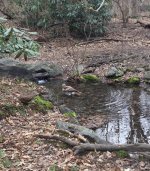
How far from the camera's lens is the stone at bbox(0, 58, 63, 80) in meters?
14.4

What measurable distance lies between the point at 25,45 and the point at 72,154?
2215 millimetres

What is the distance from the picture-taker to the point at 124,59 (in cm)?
1656

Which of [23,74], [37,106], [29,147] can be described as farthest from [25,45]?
[23,74]

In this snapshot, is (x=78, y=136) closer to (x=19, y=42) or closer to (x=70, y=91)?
(x=19, y=42)

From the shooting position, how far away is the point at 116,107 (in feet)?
36.1

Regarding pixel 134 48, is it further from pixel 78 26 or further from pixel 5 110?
pixel 5 110

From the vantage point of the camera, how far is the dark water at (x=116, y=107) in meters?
8.80

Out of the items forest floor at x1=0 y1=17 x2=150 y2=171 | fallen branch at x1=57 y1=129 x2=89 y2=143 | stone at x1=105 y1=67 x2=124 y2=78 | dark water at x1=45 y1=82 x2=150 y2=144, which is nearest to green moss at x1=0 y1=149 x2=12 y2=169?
forest floor at x1=0 y1=17 x2=150 y2=171

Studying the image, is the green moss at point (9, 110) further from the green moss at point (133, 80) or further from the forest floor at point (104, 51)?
the forest floor at point (104, 51)

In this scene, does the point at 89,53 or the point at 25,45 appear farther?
the point at 89,53

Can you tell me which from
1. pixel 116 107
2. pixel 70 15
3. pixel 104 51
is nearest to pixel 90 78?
pixel 116 107

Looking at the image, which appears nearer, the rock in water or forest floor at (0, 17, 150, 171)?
forest floor at (0, 17, 150, 171)

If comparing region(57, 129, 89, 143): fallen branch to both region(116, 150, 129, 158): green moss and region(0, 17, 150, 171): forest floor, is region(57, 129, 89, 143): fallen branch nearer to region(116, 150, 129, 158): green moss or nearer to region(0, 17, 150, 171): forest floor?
region(0, 17, 150, 171): forest floor

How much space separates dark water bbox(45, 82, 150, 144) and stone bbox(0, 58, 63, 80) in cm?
89
